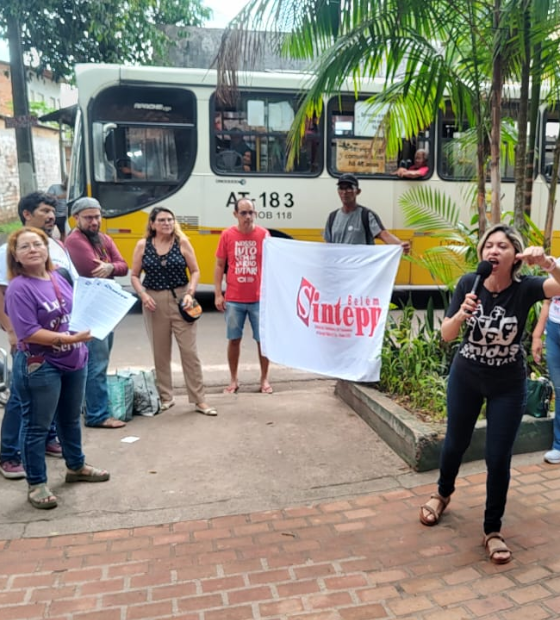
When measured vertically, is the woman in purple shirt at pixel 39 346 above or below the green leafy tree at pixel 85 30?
below

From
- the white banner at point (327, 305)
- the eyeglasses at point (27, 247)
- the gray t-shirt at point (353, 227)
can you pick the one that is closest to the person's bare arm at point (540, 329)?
the white banner at point (327, 305)

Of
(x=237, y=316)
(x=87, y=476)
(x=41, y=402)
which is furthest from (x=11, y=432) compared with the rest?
(x=237, y=316)

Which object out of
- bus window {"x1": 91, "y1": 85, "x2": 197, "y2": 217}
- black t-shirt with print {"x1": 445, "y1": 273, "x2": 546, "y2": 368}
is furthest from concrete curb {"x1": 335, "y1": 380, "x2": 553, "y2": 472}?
bus window {"x1": 91, "y1": 85, "x2": 197, "y2": 217}

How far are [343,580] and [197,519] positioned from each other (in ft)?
3.23

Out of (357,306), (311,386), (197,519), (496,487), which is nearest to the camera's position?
(496,487)

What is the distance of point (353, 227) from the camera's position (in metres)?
5.98

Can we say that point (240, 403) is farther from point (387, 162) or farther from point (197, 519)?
point (387, 162)

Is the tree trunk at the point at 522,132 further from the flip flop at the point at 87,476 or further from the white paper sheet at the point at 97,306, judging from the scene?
the flip flop at the point at 87,476

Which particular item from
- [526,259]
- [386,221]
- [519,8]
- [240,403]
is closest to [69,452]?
[240,403]

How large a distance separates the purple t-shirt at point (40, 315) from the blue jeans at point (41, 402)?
0.07 meters

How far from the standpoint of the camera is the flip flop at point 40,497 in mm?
3723

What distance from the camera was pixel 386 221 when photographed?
1020cm

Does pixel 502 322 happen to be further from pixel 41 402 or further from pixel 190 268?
pixel 190 268

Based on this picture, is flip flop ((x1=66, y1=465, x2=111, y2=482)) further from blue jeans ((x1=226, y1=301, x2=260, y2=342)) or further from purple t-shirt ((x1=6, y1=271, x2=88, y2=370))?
blue jeans ((x1=226, y1=301, x2=260, y2=342))
